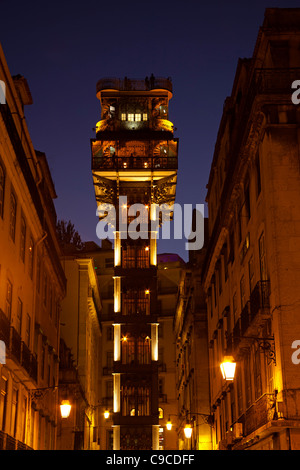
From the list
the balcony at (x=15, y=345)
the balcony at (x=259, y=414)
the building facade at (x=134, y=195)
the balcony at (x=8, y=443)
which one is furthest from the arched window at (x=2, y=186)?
the building facade at (x=134, y=195)

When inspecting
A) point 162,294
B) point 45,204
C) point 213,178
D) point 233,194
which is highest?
point 162,294

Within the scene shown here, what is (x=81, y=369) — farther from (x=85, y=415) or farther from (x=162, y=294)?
(x=162, y=294)

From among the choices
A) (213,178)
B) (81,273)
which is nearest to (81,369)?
(81,273)

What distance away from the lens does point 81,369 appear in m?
59.8

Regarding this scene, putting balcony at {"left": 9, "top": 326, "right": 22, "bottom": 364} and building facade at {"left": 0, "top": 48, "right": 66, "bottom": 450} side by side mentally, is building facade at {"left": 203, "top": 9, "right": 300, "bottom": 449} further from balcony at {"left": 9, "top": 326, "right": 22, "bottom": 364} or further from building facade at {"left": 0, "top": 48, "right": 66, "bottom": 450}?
building facade at {"left": 0, "top": 48, "right": 66, "bottom": 450}

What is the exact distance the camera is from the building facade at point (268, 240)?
2339 cm

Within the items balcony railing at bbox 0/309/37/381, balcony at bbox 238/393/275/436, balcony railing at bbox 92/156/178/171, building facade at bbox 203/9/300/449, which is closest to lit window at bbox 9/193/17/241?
balcony railing at bbox 0/309/37/381

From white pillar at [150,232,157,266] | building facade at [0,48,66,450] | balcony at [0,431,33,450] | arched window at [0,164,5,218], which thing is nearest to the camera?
balcony at [0,431,33,450]

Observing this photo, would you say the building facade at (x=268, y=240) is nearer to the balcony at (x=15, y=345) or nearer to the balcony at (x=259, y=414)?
the balcony at (x=259, y=414)

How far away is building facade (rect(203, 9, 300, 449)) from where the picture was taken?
23.4 m

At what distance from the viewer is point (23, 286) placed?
101 ft

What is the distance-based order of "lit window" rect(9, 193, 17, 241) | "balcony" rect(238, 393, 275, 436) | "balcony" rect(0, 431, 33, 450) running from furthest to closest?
1. "lit window" rect(9, 193, 17, 241)
2. "balcony" rect(0, 431, 33, 450)
3. "balcony" rect(238, 393, 275, 436)

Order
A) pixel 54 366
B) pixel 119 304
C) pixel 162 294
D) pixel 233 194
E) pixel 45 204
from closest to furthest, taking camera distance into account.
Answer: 1. pixel 233 194
2. pixel 45 204
3. pixel 54 366
4. pixel 119 304
5. pixel 162 294
